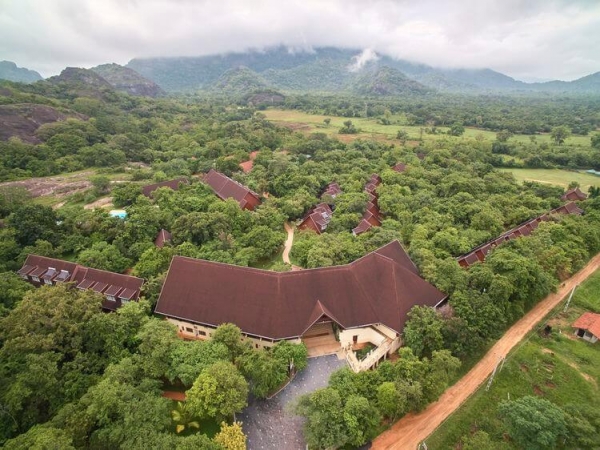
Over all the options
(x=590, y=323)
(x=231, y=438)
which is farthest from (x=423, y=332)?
(x=590, y=323)

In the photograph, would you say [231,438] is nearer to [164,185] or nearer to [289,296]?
[289,296]

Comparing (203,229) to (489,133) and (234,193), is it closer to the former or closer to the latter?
(234,193)

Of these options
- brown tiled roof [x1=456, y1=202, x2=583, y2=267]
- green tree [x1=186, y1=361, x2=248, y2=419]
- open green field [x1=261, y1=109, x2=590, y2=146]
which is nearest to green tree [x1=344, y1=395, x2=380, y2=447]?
green tree [x1=186, y1=361, x2=248, y2=419]

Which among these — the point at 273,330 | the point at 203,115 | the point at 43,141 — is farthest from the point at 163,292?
the point at 203,115

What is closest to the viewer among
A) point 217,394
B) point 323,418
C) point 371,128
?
point 323,418

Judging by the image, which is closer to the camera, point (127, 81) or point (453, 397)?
point (453, 397)

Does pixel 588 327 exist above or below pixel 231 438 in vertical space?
below

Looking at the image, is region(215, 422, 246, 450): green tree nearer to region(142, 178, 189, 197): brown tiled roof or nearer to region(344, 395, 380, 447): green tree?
region(344, 395, 380, 447): green tree
